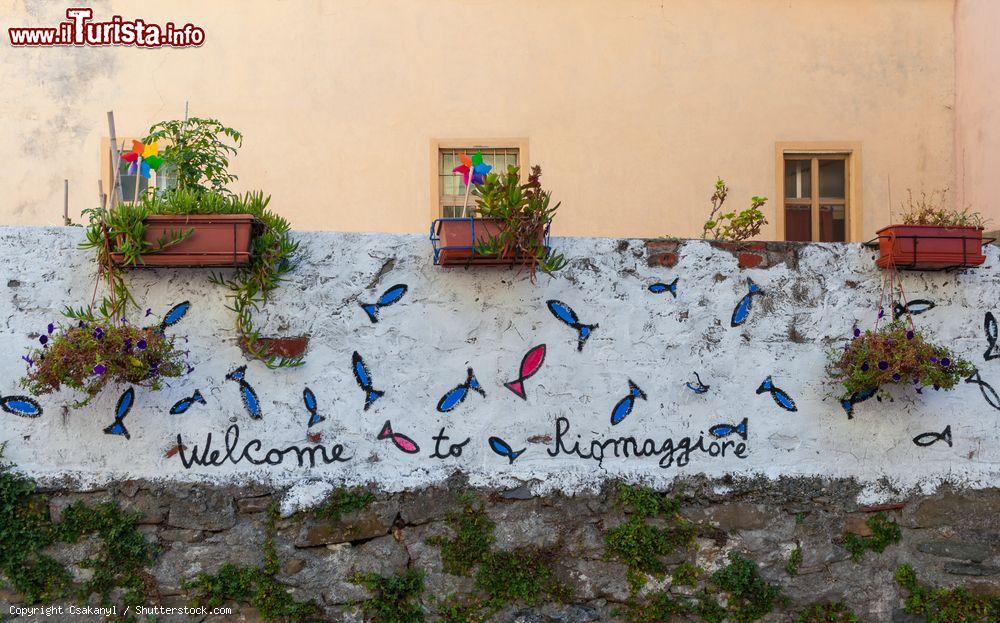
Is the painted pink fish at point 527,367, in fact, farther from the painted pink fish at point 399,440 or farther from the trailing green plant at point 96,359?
the trailing green plant at point 96,359

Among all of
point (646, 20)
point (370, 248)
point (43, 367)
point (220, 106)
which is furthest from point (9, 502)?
point (646, 20)

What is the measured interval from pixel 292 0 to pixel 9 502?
14.3 feet

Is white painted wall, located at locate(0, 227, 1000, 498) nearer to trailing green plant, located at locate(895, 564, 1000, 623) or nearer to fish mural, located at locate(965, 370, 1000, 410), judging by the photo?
fish mural, located at locate(965, 370, 1000, 410)

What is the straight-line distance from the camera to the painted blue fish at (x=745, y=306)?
3.98 meters

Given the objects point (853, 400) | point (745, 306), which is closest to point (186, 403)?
point (745, 306)

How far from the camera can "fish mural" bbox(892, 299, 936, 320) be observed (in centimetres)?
404

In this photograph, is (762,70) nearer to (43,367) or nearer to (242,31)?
(242,31)

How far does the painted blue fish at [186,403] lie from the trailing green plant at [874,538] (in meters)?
2.87

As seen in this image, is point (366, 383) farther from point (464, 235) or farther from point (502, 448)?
point (464, 235)

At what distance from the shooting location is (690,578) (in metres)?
3.79

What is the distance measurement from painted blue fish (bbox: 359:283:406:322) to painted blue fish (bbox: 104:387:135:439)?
1.02 metres

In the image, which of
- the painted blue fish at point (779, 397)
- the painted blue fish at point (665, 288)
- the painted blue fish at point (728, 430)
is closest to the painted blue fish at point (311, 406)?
the painted blue fish at point (665, 288)

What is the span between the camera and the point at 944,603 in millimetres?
3885

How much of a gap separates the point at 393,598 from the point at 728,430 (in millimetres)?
1636
